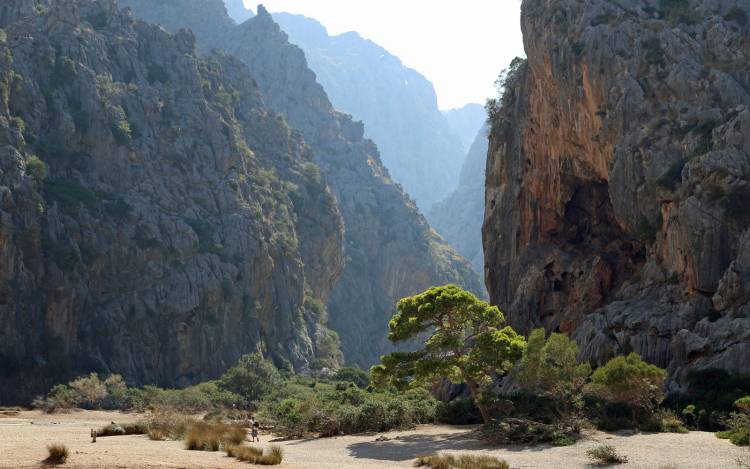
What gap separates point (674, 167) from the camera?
45094mm

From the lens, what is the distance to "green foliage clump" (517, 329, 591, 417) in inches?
1200

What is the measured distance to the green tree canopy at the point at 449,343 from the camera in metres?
33.3

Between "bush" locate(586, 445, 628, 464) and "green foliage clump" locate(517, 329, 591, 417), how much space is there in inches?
276

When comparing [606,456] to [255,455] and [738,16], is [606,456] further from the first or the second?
[738,16]

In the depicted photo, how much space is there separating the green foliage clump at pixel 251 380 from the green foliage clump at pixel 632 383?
145 ft

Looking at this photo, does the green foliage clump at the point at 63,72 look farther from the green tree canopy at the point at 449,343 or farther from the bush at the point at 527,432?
the bush at the point at 527,432

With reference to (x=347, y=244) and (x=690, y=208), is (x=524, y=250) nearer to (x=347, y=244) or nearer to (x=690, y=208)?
(x=690, y=208)

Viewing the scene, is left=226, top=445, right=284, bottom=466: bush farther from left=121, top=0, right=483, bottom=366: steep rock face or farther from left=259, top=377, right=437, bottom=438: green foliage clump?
left=121, top=0, right=483, bottom=366: steep rock face

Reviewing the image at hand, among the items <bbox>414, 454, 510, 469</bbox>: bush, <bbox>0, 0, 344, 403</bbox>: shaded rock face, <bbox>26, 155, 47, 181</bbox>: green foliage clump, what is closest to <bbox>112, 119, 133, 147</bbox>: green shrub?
<bbox>0, 0, 344, 403</bbox>: shaded rock face

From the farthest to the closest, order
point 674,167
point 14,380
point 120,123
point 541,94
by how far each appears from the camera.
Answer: point 120,123, point 14,380, point 541,94, point 674,167

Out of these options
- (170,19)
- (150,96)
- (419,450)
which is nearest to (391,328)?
(419,450)

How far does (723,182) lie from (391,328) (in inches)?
813

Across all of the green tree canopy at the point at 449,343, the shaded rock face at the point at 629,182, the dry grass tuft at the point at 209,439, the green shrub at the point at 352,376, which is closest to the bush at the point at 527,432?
the green tree canopy at the point at 449,343

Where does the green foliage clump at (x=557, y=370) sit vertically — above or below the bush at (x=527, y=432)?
above
